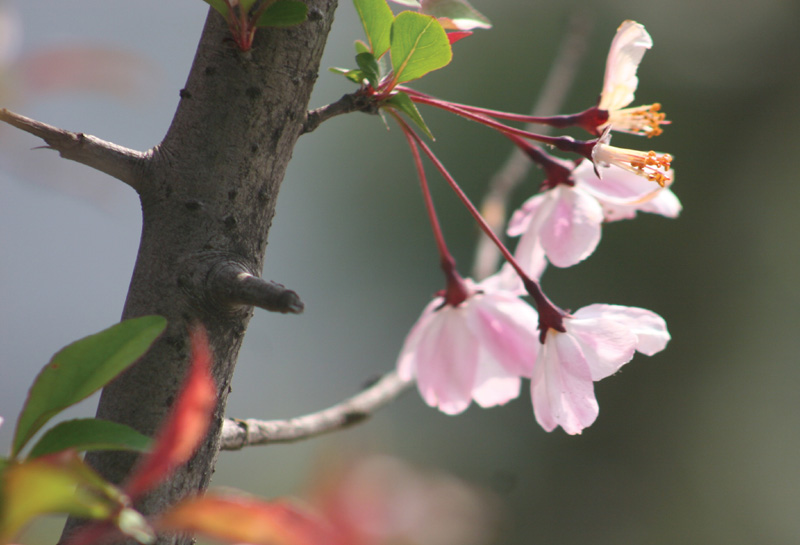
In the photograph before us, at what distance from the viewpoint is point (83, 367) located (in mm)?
194

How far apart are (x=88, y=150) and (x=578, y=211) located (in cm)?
27

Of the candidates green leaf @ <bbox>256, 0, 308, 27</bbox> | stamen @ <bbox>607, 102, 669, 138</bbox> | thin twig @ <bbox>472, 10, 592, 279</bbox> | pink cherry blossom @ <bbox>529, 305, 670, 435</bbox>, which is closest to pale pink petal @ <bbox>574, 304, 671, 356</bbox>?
pink cherry blossom @ <bbox>529, 305, 670, 435</bbox>

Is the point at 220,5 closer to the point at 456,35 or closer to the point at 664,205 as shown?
the point at 456,35

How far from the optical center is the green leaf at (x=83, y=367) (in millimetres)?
188

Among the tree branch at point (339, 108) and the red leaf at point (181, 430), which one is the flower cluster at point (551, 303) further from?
the red leaf at point (181, 430)

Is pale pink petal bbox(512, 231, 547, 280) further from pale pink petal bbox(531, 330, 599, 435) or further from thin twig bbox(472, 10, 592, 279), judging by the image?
thin twig bbox(472, 10, 592, 279)

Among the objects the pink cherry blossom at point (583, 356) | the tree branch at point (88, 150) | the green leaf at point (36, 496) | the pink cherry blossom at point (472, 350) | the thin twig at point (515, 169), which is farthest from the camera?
the thin twig at point (515, 169)

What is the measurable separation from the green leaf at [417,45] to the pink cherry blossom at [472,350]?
0.61 ft

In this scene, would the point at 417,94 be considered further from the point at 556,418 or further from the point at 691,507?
the point at 691,507

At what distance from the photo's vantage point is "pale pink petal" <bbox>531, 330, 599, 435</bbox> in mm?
322

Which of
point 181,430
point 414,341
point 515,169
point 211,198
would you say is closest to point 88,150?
point 211,198

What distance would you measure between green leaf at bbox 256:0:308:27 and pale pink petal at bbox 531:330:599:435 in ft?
0.67

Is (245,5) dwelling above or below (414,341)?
above

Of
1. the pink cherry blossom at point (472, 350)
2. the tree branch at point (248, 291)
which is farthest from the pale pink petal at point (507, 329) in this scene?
the tree branch at point (248, 291)
